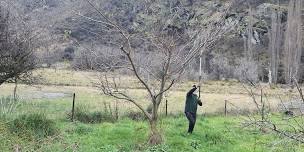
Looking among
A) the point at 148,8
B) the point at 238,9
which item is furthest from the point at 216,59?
the point at 148,8

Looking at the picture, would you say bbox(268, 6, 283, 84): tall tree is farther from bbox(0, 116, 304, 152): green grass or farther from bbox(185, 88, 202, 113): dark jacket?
bbox(185, 88, 202, 113): dark jacket

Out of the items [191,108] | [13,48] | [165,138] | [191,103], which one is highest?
[13,48]

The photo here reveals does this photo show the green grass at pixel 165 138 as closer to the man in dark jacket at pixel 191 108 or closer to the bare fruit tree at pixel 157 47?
the man in dark jacket at pixel 191 108

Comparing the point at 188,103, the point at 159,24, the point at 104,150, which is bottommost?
the point at 104,150

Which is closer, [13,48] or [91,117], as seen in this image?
[91,117]

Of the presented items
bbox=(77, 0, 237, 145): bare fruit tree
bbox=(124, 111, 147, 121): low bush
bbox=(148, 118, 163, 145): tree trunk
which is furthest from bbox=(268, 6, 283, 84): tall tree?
bbox=(148, 118, 163, 145): tree trunk

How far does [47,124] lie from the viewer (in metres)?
15.1

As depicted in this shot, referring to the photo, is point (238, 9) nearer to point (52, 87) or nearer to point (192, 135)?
point (52, 87)

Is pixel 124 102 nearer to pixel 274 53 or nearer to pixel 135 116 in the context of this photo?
pixel 135 116

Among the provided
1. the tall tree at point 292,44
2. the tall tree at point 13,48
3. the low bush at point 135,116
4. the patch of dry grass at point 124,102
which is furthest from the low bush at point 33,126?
the tall tree at point 292,44

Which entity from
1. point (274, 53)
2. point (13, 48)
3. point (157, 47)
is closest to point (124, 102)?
point (13, 48)

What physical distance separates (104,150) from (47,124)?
2194 mm

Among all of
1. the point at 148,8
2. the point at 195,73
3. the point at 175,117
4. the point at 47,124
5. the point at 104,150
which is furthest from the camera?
the point at 195,73

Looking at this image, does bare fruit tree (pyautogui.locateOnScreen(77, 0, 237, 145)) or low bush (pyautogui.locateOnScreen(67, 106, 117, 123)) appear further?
low bush (pyautogui.locateOnScreen(67, 106, 117, 123))
